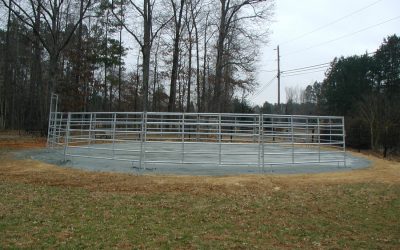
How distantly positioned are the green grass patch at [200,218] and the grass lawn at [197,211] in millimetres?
16

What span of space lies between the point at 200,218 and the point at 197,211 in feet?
1.29

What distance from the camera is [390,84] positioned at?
49.8 m

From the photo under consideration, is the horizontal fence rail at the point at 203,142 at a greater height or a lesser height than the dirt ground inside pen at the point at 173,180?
greater

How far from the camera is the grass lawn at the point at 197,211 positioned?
5594 mm

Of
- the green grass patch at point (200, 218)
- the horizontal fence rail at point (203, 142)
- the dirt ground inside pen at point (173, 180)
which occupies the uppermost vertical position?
the horizontal fence rail at point (203, 142)

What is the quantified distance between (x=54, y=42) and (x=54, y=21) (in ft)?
4.94

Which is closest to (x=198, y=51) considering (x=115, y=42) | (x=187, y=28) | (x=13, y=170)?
(x=187, y=28)

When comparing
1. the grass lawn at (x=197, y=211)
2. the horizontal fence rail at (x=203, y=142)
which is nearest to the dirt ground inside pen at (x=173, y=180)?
the grass lawn at (x=197, y=211)

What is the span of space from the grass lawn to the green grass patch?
0.05 feet

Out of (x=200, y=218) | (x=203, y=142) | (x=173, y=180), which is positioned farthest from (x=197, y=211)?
(x=203, y=142)

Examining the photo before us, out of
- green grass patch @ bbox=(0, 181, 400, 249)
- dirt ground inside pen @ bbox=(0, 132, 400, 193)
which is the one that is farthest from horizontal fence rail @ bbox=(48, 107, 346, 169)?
green grass patch @ bbox=(0, 181, 400, 249)

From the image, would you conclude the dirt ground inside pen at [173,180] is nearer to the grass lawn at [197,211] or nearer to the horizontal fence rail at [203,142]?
the grass lawn at [197,211]

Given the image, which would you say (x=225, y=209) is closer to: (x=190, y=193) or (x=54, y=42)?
(x=190, y=193)

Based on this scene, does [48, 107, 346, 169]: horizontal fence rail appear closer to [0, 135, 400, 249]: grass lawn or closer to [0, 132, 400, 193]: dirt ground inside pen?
[0, 132, 400, 193]: dirt ground inside pen
